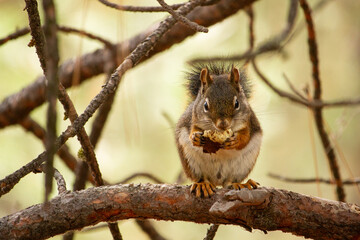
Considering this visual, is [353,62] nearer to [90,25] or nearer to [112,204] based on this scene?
[90,25]

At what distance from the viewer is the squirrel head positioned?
7.27ft

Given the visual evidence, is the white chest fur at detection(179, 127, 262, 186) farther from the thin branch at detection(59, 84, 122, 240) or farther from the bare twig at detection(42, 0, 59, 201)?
the bare twig at detection(42, 0, 59, 201)

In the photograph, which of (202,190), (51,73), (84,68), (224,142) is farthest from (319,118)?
(51,73)

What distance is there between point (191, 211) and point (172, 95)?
221 centimetres

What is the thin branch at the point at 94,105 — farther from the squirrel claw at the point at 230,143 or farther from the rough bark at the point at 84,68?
the rough bark at the point at 84,68

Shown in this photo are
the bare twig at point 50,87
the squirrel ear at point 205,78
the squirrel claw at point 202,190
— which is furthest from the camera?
the squirrel ear at point 205,78

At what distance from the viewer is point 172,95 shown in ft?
12.7

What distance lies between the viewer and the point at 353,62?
15.6 ft

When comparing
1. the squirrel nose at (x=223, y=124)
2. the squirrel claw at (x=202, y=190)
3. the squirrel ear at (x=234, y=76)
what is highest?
the squirrel ear at (x=234, y=76)

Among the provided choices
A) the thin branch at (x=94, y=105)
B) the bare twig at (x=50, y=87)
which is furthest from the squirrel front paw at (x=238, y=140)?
the bare twig at (x=50, y=87)

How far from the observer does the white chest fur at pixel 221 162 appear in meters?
2.19

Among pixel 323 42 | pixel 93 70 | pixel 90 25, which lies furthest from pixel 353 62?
pixel 93 70

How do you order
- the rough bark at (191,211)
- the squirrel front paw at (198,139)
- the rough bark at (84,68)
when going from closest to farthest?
the rough bark at (191,211), the squirrel front paw at (198,139), the rough bark at (84,68)

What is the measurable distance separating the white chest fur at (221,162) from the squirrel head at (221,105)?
11cm
